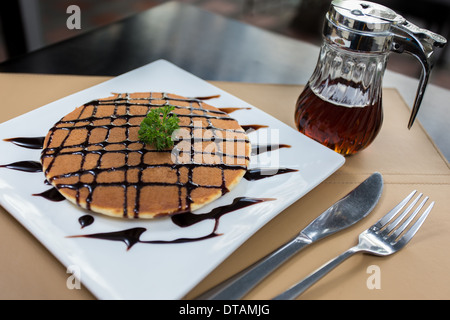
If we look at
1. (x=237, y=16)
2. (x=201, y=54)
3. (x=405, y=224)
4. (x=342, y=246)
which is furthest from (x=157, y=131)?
(x=237, y=16)

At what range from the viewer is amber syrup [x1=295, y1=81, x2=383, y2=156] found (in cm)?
96

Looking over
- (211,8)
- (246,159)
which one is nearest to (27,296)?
(246,159)

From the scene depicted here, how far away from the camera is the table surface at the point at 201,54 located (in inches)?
52.8

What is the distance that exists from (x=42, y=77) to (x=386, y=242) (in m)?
1.07

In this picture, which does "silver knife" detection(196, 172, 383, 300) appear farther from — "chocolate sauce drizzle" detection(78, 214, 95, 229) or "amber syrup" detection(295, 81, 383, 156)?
"chocolate sauce drizzle" detection(78, 214, 95, 229)

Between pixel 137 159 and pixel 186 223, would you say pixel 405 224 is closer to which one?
pixel 186 223

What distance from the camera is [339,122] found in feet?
3.19

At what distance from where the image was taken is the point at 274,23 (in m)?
2.35

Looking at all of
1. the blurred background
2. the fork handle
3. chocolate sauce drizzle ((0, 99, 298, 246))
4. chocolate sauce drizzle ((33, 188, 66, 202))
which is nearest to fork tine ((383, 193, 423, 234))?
the fork handle

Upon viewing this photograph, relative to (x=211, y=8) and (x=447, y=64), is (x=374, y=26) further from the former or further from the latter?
(x=211, y=8)

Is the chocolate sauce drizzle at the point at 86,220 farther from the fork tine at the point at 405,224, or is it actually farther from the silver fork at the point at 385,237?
the fork tine at the point at 405,224

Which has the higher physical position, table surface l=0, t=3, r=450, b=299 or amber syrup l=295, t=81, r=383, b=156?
amber syrup l=295, t=81, r=383, b=156

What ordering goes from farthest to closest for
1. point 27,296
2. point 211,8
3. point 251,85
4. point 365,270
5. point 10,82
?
point 211,8 < point 251,85 < point 10,82 < point 365,270 < point 27,296

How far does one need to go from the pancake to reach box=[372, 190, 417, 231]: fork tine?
309mm
